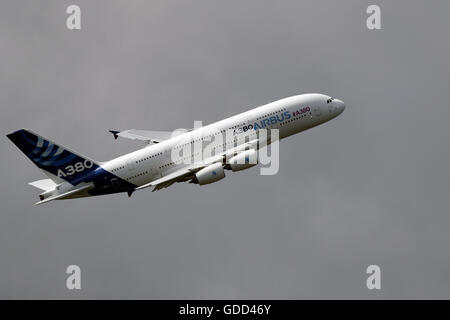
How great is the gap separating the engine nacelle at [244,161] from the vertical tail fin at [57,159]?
18878mm

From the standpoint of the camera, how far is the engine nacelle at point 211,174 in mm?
115500

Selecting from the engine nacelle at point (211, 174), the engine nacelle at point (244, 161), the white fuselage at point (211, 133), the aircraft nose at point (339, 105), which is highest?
the aircraft nose at point (339, 105)

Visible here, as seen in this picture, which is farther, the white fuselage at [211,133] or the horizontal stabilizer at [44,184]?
the horizontal stabilizer at [44,184]

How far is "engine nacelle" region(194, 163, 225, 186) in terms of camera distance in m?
116

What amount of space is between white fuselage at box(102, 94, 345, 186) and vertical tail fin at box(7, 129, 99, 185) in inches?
118

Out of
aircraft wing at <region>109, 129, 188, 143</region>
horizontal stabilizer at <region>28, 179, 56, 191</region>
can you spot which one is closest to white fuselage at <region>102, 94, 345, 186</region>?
horizontal stabilizer at <region>28, 179, 56, 191</region>

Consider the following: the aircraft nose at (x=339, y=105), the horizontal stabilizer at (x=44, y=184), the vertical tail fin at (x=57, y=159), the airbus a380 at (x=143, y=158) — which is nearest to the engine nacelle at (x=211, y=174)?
the airbus a380 at (x=143, y=158)

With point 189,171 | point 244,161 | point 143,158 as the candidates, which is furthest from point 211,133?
point 143,158

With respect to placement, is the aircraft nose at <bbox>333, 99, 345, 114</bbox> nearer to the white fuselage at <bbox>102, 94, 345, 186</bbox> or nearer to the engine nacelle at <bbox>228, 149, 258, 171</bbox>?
the white fuselage at <bbox>102, 94, 345, 186</bbox>

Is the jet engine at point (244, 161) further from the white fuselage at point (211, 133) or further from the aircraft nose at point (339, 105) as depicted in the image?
the aircraft nose at point (339, 105)

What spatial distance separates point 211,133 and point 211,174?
22.0 feet

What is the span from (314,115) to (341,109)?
5208mm

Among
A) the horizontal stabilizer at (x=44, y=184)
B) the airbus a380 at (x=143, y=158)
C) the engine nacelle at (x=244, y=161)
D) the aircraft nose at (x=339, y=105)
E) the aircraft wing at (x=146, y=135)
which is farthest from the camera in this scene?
the aircraft wing at (x=146, y=135)

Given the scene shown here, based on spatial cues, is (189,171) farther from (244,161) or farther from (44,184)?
(44,184)
